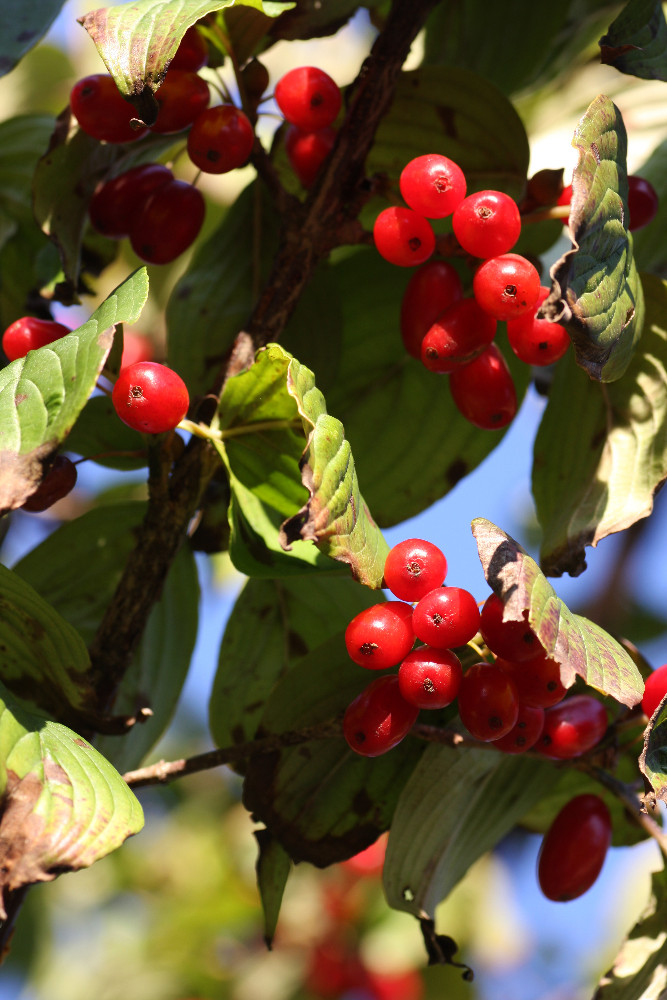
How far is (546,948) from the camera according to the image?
3684 millimetres

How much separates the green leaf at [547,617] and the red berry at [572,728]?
0.64ft

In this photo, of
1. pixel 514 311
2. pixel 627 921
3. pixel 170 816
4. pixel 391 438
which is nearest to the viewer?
pixel 514 311

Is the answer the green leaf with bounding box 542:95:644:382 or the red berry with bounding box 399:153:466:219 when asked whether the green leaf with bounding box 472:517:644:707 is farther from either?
the red berry with bounding box 399:153:466:219

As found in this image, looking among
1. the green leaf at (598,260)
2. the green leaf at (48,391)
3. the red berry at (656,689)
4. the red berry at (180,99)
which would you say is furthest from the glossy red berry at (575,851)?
the red berry at (180,99)

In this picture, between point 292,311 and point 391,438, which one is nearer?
point 292,311

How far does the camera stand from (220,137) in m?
1.10

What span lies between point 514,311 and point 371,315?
36 centimetres

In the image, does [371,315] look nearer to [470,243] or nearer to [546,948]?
[470,243]

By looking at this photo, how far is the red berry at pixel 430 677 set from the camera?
36.5 inches

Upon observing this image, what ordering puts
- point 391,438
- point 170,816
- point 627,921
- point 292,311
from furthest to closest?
point 170,816, point 627,921, point 391,438, point 292,311

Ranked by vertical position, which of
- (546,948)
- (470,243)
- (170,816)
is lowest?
(546,948)

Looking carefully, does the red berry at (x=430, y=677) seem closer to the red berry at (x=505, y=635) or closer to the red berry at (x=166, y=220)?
the red berry at (x=505, y=635)

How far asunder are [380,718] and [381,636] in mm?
87

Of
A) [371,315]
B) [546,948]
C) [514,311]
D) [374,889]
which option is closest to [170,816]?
[374,889]
